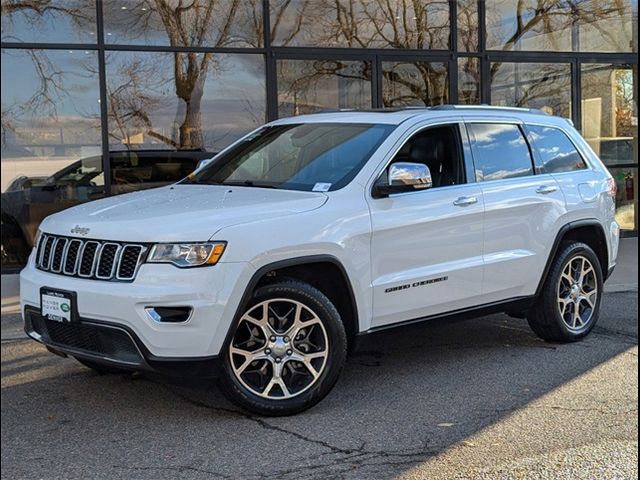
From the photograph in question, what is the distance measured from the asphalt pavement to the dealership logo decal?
99cm

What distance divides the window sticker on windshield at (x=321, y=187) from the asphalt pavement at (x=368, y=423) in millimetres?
1027

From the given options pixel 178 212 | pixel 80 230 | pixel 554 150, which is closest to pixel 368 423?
pixel 178 212

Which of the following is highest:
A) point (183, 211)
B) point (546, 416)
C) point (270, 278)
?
point (183, 211)

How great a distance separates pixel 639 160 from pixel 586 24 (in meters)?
2.29

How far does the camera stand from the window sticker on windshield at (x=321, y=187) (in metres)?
5.12

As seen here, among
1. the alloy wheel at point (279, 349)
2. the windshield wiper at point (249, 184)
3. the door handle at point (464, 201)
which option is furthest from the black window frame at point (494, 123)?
the alloy wheel at point (279, 349)

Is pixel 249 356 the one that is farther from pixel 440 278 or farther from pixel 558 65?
pixel 558 65

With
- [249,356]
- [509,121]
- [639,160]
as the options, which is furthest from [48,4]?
[639,160]

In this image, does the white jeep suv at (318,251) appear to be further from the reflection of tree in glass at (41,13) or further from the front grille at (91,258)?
the reflection of tree in glass at (41,13)

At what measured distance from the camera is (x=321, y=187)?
16.9 ft

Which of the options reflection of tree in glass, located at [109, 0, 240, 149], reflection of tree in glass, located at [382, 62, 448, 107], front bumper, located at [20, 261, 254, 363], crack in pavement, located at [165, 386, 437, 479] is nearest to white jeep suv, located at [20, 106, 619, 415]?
front bumper, located at [20, 261, 254, 363]

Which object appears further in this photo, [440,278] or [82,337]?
[440,278]

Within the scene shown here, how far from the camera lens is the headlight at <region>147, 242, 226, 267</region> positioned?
4.43 metres

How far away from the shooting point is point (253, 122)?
10.5 metres
